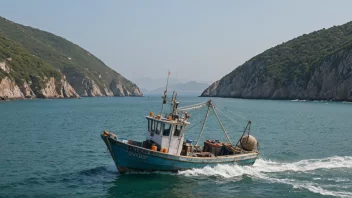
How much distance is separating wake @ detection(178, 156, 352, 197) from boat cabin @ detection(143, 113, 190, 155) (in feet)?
6.98

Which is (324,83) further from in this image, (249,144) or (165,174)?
(165,174)

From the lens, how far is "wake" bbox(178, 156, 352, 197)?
88.1ft

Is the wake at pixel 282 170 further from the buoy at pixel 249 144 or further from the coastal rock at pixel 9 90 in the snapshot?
the coastal rock at pixel 9 90

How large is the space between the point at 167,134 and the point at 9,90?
133489 mm

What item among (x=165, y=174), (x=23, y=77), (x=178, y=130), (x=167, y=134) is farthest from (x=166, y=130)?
(x=23, y=77)

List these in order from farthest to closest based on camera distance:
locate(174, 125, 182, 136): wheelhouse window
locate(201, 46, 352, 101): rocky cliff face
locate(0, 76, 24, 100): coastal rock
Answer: locate(201, 46, 352, 101): rocky cliff face → locate(0, 76, 24, 100): coastal rock → locate(174, 125, 182, 136): wheelhouse window

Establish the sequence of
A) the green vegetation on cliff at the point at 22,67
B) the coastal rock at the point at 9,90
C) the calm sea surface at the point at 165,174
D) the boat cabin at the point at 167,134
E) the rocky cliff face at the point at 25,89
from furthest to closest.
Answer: the green vegetation on cliff at the point at 22,67, the rocky cliff face at the point at 25,89, the coastal rock at the point at 9,90, the boat cabin at the point at 167,134, the calm sea surface at the point at 165,174

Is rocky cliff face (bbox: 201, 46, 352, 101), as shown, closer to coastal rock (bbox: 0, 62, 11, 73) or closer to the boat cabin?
coastal rock (bbox: 0, 62, 11, 73)

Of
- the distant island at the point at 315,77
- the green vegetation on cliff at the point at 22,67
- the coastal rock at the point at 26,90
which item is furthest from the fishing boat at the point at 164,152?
the coastal rock at the point at 26,90

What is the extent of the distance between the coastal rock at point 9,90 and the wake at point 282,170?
126059mm

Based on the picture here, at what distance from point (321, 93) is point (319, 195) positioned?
142 metres

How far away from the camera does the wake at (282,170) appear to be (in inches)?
1057

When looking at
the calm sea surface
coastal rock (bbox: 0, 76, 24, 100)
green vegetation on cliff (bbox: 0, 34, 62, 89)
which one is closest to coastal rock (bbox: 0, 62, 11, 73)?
green vegetation on cliff (bbox: 0, 34, 62, 89)

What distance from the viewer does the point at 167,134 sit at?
29.8 metres
